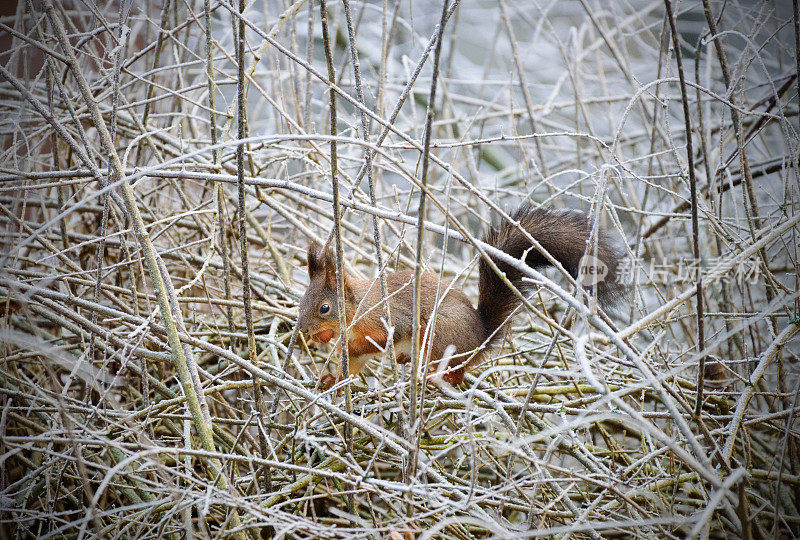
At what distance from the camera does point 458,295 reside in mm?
2420

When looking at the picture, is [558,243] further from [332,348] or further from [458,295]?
[332,348]

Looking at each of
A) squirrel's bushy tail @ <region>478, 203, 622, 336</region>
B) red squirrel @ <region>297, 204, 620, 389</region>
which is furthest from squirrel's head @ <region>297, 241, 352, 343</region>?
squirrel's bushy tail @ <region>478, 203, 622, 336</region>

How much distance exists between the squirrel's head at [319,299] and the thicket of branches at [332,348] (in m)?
0.09

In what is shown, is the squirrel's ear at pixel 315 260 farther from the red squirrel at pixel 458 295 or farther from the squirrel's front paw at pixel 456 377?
the squirrel's front paw at pixel 456 377

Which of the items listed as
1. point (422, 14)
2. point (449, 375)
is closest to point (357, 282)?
point (449, 375)

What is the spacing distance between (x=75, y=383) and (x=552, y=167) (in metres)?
2.53

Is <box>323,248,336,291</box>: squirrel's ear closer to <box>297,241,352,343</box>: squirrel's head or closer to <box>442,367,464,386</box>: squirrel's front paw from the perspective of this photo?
<box>297,241,352,343</box>: squirrel's head

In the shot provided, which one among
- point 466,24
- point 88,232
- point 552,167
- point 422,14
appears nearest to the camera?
point 88,232

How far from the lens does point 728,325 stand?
212 centimetres

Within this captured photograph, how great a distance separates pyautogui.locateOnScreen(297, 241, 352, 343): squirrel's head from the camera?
7.10 feet

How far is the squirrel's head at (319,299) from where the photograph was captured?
216 cm

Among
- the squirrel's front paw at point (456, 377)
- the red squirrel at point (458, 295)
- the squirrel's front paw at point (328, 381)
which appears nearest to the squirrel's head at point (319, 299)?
the red squirrel at point (458, 295)

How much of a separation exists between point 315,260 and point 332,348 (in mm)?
406

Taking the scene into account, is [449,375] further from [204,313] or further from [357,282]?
[204,313]
